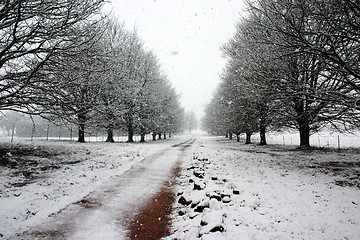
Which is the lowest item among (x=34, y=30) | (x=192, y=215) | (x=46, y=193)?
(x=192, y=215)

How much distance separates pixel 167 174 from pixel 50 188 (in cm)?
347

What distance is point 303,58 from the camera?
717 centimetres

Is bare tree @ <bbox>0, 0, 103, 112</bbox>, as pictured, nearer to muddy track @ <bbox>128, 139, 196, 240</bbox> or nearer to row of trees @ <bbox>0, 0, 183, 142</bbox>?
row of trees @ <bbox>0, 0, 183, 142</bbox>

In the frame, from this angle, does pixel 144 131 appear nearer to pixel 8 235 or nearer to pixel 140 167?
pixel 140 167

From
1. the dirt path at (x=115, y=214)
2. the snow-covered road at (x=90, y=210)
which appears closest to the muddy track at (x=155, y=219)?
the dirt path at (x=115, y=214)

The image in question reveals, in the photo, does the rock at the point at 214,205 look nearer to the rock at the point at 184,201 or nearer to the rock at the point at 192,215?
the rock at the point at 192,215

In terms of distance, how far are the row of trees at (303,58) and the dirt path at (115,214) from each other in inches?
209

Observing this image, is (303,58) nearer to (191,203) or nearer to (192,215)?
(191,203)

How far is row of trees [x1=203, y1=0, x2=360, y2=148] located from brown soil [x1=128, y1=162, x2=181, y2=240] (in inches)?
202

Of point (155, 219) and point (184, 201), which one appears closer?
point (155, 219)

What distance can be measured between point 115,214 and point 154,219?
798 millimetres

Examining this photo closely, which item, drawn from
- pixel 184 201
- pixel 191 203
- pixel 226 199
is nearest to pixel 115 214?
pixel 184 201

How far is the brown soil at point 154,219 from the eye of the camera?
289 cm

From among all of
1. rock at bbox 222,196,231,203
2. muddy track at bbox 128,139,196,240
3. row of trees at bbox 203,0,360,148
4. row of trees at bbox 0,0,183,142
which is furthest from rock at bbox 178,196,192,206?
row of trees at bbox 0,0,183,142
